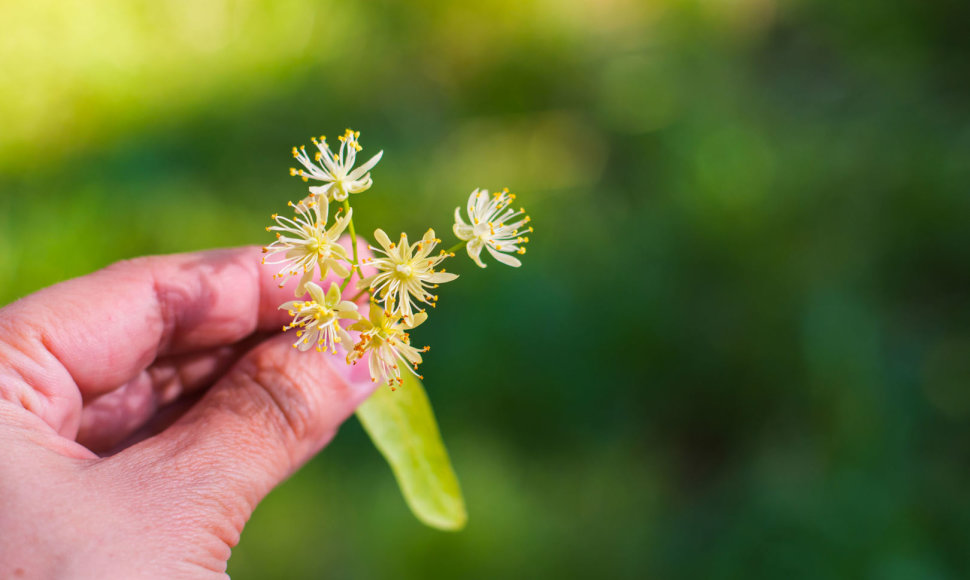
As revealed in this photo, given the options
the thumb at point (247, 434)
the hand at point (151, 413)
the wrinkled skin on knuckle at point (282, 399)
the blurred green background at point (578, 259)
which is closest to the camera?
the hand at point (151, 413)

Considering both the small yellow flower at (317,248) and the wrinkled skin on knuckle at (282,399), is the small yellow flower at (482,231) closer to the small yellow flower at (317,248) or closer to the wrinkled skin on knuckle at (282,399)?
the small yellow flower at (317,248)

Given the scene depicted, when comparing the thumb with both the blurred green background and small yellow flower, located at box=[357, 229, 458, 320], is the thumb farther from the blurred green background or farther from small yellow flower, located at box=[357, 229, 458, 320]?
the blurred green background

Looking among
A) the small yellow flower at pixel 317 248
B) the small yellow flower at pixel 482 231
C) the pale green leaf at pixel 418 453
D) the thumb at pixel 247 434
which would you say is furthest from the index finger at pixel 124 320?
the small yellow flower at pixel 482 231

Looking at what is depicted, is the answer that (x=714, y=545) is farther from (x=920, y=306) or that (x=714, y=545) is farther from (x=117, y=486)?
(x=117, y=486)

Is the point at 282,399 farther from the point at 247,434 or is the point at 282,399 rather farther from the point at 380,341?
the point at 380,341

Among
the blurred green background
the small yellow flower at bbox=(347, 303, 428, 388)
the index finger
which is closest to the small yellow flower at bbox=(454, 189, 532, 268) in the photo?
the small yellow flower at bbox=(347, 303, 428, 388)

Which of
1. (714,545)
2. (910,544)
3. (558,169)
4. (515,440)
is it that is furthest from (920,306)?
(515,440)
